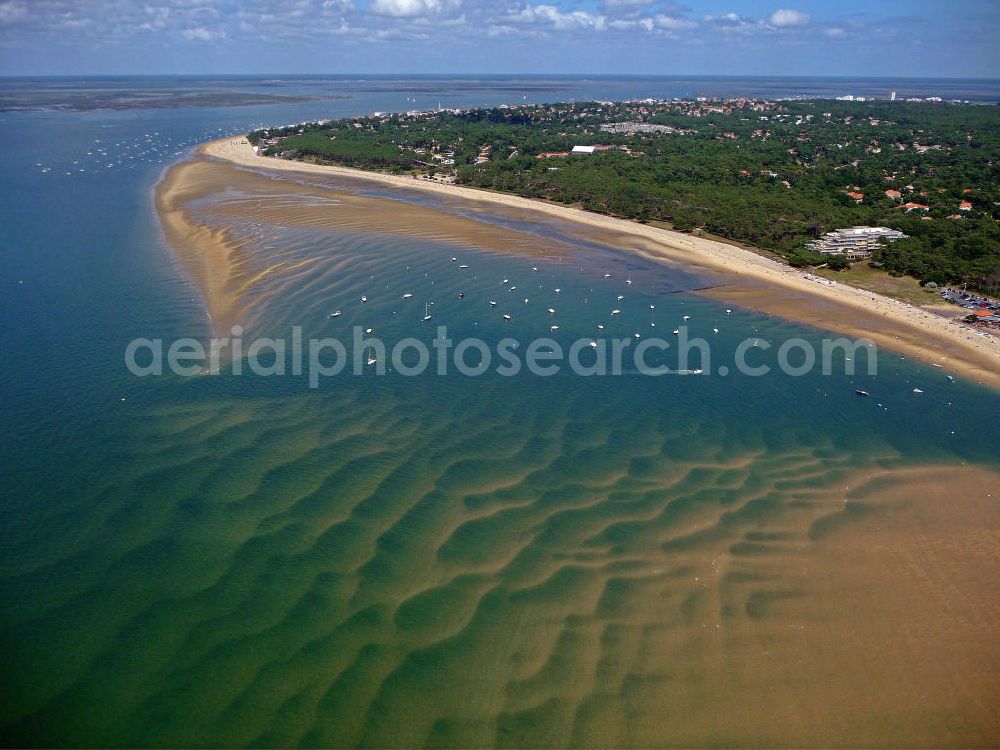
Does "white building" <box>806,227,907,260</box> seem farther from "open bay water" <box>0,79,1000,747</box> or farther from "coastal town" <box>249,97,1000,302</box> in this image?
"open bay water" <box>0,79,1000,747</box>

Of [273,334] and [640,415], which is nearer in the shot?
[640,415]

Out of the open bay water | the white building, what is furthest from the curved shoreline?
the white building

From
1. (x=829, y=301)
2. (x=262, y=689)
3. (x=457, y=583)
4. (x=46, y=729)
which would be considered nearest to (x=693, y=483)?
(x=457, y=583)

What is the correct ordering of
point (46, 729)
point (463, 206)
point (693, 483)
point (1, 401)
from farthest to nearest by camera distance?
1. point (463, 206)
2. point (1, 401)
3. point (693, 483)
4. point (46, 729)

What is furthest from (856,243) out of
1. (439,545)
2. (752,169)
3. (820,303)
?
(439,545)

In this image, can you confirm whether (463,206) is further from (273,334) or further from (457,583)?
(457,583)

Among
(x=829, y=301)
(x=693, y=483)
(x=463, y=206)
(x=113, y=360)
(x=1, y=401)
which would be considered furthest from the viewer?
(x=463, y=206)
